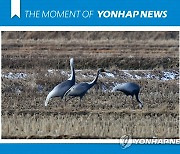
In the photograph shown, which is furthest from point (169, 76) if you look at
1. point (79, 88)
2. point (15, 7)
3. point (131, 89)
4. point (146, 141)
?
point (15, 7)

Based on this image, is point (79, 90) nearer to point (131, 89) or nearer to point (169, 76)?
point (131, 89)

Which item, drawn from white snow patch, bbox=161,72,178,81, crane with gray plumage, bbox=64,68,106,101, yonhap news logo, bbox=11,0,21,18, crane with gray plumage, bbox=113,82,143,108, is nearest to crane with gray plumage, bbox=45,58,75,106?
crane with gray plumage, bbox=64,68,106,101

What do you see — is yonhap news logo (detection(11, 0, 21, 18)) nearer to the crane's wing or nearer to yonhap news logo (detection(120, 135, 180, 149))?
the crane's wing

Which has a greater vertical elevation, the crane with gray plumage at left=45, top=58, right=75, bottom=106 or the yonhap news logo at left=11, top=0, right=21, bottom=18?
the yonhap news logo at left=11, top=0, right=21, bottom=18

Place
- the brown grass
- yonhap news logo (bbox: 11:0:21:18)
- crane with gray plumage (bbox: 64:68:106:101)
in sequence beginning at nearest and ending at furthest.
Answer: yonhap news logo (bbox: 11:0:21:18) < the brown grass < crane with gray plumage (bbox: 64:68:106:101)

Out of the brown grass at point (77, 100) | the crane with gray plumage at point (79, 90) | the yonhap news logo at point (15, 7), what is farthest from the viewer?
the crane with gray plumage at point (79, 90)

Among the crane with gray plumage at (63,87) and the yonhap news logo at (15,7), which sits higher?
the yonhap news logo at (15,7)

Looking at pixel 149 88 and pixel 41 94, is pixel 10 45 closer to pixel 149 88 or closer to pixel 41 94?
pixel 41 94

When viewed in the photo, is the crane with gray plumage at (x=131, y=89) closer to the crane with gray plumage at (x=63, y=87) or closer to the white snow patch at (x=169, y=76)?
the white snow patch at (x=169, y=76)

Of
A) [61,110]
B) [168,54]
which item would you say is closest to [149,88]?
[168,54]

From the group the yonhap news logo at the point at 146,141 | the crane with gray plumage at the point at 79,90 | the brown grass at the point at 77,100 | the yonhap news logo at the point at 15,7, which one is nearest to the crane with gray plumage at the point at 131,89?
the brown grass at the point at 77,100

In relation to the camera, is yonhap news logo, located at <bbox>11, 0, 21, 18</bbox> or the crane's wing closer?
yonhap news logo, located at <bbox>11, 0, 21, 18</bbox>
